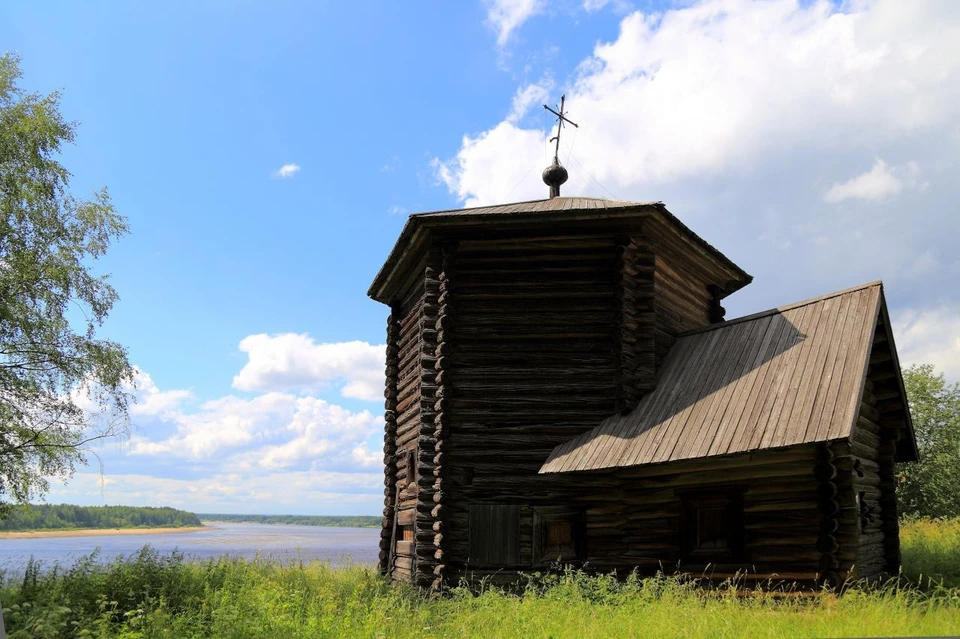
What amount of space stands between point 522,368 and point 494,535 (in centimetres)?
291

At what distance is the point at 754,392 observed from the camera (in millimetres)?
10953

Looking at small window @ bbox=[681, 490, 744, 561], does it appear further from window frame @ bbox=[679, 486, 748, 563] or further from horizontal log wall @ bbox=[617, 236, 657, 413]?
horizontal log wall @ bbox=[617, 236, 657, 413]

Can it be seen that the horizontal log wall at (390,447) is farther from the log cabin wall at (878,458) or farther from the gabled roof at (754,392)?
the log cabin wall at (878,458)

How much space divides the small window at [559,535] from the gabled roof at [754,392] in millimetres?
981

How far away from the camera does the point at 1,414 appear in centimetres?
1428

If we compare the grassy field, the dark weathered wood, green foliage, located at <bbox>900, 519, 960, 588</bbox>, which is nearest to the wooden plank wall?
the dark weathered wood

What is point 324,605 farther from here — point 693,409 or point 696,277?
point 696,277

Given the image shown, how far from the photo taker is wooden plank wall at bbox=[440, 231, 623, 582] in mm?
12477

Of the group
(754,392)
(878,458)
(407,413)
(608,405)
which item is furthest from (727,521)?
(407,413)

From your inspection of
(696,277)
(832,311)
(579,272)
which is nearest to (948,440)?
(696,277)

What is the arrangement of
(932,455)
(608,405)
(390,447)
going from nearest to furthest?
1. (608,405)
2. (390,447)
3. (932,455)

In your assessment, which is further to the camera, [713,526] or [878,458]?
[878,458]

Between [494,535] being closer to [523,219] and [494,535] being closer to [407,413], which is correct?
[407,413]

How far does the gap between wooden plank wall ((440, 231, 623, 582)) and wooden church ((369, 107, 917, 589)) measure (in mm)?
31
